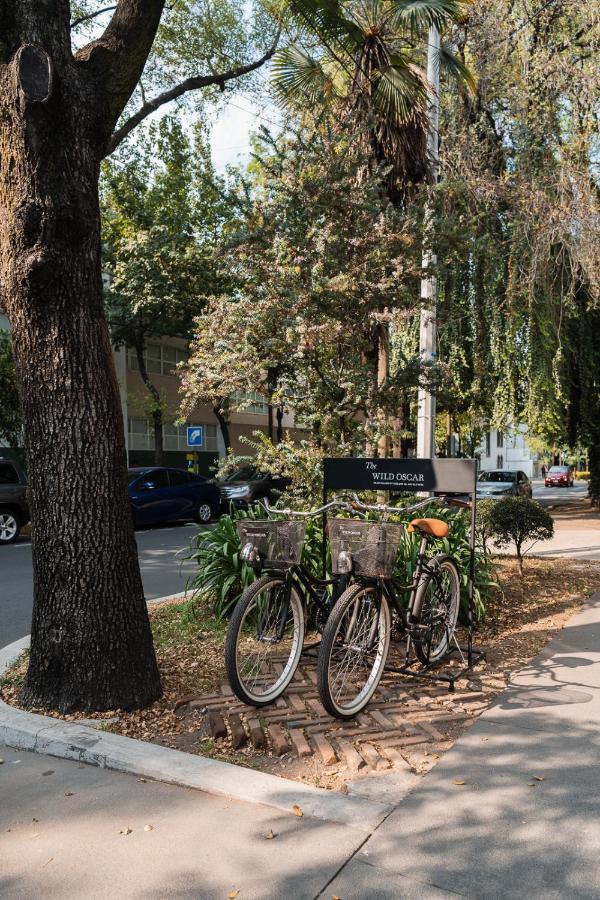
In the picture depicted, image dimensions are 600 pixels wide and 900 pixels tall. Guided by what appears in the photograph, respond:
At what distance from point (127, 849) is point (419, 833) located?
122 centimetres

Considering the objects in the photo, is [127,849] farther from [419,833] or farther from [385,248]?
[385,248]

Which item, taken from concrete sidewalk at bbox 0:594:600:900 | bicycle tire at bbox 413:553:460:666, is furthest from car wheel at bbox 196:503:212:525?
concrete sidewalk at bbox 0:594:600:900

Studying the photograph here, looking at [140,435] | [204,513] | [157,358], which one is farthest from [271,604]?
[157,358]

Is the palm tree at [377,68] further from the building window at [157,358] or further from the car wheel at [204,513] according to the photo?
the building window at [157,358]

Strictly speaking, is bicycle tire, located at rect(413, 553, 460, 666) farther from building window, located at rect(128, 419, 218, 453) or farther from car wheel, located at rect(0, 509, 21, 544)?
building window, located at rect(128, 419, 218, 453)

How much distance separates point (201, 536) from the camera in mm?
8000

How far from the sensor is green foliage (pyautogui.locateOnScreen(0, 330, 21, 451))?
17844mm

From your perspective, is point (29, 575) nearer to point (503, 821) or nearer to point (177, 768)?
point (177, 768)

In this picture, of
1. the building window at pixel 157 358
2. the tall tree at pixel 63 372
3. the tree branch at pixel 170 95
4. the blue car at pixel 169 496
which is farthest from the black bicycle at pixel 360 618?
the building window at pixel 157 358

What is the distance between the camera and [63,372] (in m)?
4.66

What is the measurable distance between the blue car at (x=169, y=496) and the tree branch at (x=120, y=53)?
512 inches

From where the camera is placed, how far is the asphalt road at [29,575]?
25.8 ft

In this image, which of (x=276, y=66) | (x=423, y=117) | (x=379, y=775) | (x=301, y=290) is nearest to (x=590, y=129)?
(x=423, y=117)

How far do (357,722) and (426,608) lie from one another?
1.23m
